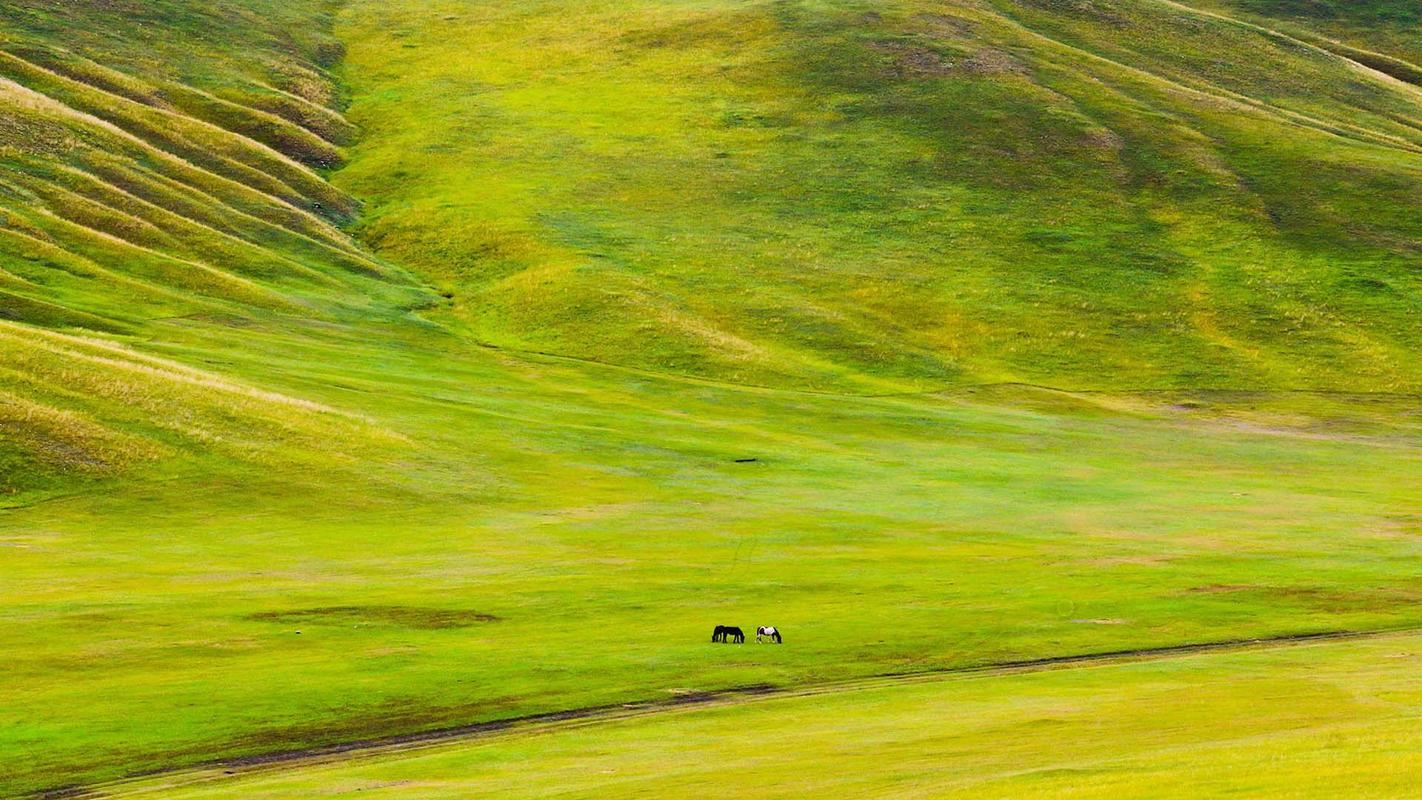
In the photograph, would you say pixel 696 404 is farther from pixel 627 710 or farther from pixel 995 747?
pixel 995 747

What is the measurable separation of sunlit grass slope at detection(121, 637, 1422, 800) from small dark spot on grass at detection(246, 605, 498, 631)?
11945mm

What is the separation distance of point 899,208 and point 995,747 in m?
121

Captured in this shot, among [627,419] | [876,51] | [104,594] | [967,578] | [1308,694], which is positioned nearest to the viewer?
[1308,694]

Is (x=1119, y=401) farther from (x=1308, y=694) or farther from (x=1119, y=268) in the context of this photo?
(x=1308, y=694)

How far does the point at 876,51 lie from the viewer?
187625 mm

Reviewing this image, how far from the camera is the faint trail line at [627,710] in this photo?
36.6 meters

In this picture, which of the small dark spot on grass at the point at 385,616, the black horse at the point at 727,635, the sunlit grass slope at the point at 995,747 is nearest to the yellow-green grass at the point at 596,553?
the small dark spot on grass at the point at 385,616

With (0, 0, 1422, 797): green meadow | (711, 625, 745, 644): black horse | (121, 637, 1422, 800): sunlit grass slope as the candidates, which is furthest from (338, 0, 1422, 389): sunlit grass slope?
(121, 637, 1422, 800): sunlit grass slope

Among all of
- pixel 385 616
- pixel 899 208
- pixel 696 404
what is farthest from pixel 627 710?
pixel 899 208

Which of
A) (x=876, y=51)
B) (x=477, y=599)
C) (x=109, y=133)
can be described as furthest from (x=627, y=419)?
(x=876, y=51)

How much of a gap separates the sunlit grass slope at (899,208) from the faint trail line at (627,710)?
6491 centimetres

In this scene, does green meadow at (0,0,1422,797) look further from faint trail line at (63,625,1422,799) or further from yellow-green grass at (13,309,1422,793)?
faint trail line at (63,625,1422,799)

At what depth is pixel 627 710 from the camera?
140 feet

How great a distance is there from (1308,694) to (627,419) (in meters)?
58.6
